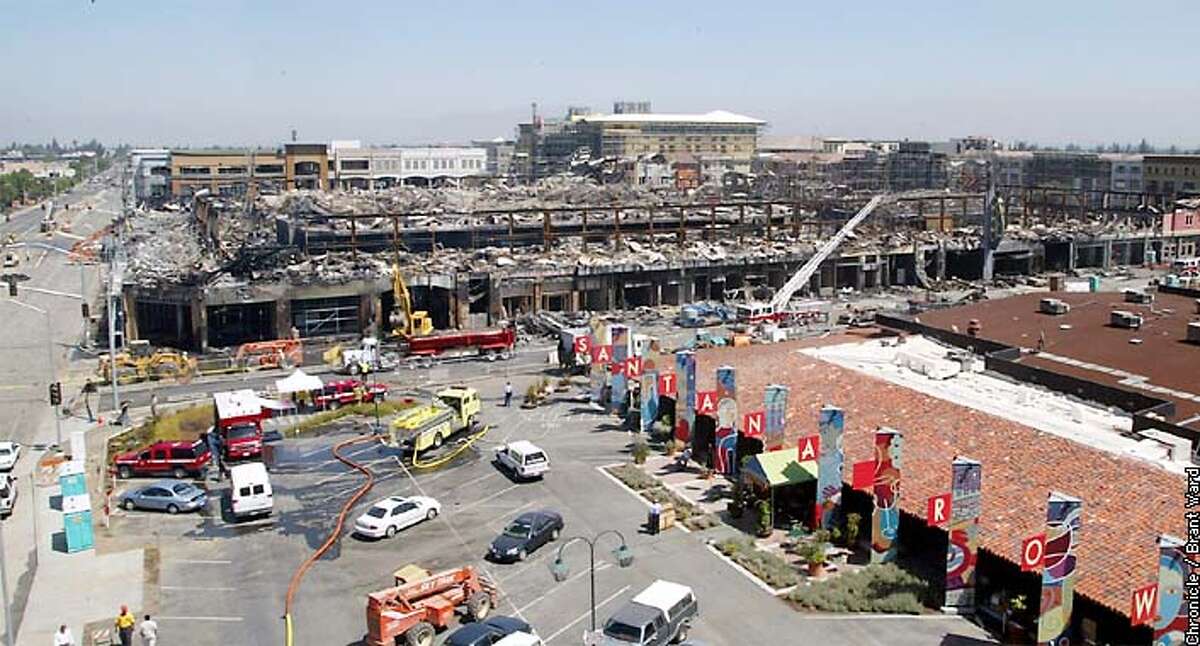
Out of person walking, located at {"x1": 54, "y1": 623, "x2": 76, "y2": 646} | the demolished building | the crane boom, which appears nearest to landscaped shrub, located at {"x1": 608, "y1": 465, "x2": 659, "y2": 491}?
person walking, located at {"x1": 54, "y1": 623, "x2": 76, "y2": 646}

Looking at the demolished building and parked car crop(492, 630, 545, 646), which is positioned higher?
the demolished building

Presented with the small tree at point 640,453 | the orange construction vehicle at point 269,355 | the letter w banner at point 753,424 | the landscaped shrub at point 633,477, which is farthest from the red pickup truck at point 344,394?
the letter w banner at point 753,424

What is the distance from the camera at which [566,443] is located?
27.0 metres

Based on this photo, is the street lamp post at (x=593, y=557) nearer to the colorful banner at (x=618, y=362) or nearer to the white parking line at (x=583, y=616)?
the white parking line at (x=583, y=616)

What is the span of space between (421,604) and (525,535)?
350 centimetres

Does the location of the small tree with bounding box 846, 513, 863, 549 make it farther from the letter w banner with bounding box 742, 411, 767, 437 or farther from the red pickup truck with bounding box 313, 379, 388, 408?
the red pickup truck with bounding box 313, 379, 388, 408

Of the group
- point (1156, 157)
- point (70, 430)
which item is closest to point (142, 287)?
point (70, 430)

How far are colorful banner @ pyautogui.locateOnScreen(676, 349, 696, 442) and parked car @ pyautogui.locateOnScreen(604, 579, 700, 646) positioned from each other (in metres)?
8.99

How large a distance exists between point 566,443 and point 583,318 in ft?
65.1

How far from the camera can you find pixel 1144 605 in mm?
13602

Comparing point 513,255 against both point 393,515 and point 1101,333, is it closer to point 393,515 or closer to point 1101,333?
point 1101,333

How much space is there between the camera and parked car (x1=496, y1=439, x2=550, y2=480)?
934 inches

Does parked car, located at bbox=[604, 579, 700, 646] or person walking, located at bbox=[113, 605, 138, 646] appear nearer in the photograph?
parked car, located at bbox=[604, 579, 700, 646]

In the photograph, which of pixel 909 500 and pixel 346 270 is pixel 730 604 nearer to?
pixel 909 500
